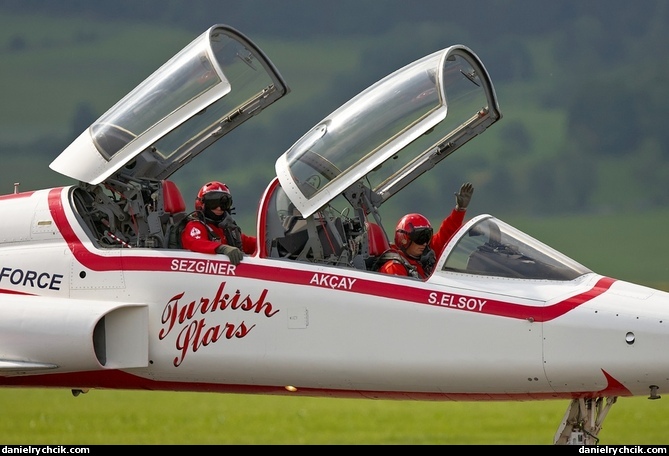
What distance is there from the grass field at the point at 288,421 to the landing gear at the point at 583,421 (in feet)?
23.9

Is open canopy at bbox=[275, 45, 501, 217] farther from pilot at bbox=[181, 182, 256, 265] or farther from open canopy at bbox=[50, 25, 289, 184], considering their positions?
open canopy at bbox=[50, 25, 289, 184]

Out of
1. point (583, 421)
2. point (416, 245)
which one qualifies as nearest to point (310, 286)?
point (416, 245)

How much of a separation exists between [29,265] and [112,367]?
1367 mm

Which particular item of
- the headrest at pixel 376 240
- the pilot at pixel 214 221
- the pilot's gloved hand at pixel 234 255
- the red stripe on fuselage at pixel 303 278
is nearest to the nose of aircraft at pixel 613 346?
the red stripe on fuselage at pixel 303 278

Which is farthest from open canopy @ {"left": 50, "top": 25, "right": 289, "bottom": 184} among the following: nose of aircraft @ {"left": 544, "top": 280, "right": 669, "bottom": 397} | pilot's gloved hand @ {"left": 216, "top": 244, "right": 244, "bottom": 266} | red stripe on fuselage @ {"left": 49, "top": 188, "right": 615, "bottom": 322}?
nose of aircraft @ {"left": 544, "top": 280, "right": 669, "bottom": 397}

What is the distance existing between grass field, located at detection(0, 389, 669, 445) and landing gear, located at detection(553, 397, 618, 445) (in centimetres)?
730

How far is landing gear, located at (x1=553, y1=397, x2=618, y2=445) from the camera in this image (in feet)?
33.8

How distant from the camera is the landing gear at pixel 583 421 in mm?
10297

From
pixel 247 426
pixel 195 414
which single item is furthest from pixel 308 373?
pixel 195 414

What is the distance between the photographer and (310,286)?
34.8 feet

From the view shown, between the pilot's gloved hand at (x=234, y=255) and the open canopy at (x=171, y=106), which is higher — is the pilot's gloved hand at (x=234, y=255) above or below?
below

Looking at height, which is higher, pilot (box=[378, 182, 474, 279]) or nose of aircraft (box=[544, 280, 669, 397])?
pilot (box=[378, 182, 474, 279])

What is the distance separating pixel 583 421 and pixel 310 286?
2520 millimetres

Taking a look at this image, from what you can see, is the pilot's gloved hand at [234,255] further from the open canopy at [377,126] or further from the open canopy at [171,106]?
the open canopy at [171,106]
